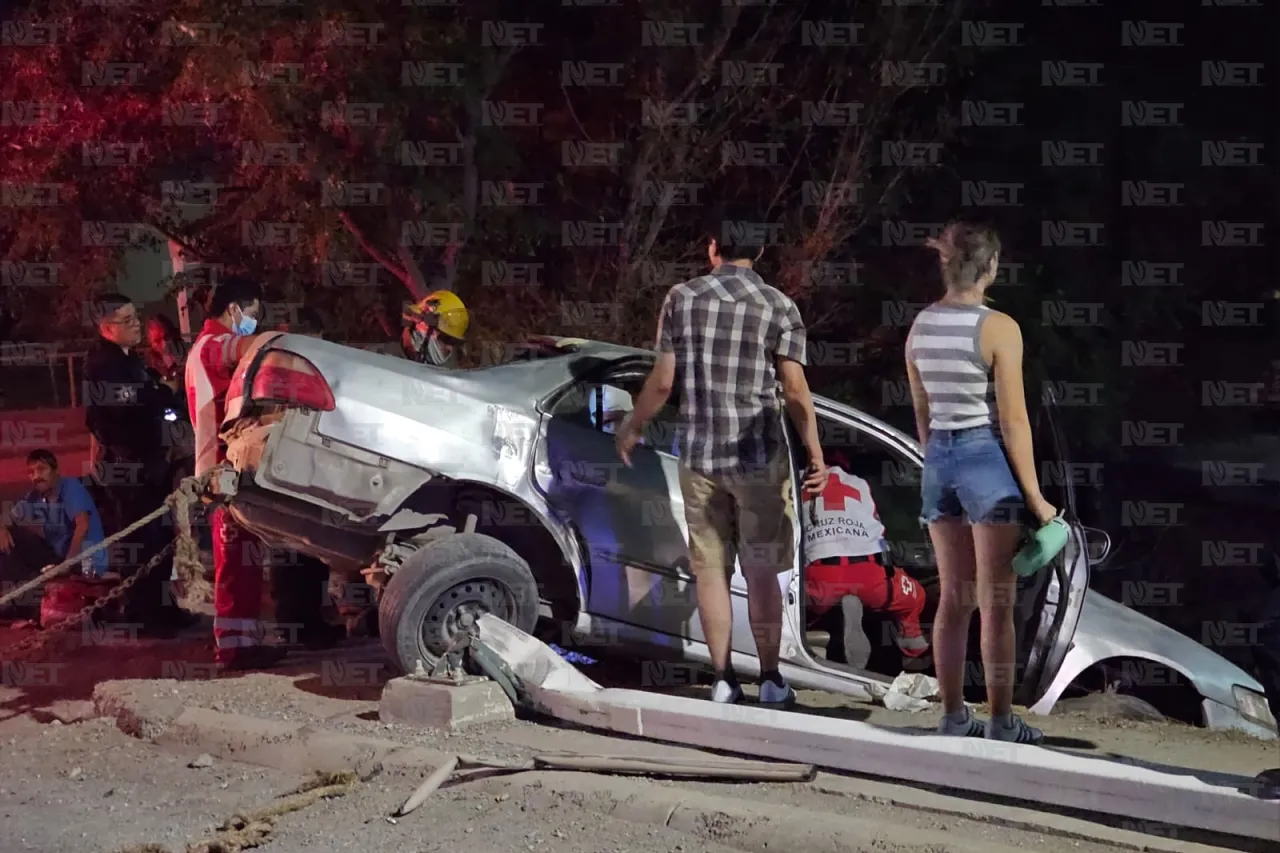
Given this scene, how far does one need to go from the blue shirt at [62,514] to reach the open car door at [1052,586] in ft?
19.6

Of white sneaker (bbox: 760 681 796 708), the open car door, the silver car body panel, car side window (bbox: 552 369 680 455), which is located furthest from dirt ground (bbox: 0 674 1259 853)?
the silver car body panel

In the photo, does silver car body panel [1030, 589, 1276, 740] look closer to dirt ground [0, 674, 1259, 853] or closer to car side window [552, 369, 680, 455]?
dirt ground [0, 674, 1259, 853]

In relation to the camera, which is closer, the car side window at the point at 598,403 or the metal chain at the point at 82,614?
the car side window at the point at 598,403

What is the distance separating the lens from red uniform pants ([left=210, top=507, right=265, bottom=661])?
736 centimetres

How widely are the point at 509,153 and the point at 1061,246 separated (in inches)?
235

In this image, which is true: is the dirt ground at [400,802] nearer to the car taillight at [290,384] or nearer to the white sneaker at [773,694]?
the white sneaker at [773,694]

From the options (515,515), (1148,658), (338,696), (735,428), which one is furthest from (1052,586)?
(338,696)

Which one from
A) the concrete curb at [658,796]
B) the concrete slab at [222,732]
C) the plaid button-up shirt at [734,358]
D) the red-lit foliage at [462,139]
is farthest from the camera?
the red-lit foliage at [462,139]

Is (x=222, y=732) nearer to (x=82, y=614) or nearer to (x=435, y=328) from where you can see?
(x=82, y=614)

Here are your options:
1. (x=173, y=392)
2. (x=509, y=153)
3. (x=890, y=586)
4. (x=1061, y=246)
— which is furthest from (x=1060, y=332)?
(x=173, y=392)

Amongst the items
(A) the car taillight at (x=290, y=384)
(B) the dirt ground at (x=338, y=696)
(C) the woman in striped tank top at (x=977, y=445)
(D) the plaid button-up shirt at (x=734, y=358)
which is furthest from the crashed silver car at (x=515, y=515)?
(C) the woman in striped tank top at (x=977, y=445)

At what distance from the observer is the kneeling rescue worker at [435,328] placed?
706 centimetres

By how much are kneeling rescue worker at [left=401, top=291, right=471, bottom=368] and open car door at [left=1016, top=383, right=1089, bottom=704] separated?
9.52 ft

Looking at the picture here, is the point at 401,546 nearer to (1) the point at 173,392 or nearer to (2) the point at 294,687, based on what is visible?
(2) the point at 294,687
